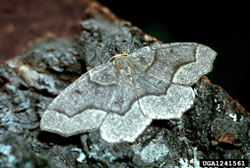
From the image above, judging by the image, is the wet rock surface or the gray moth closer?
the wet rock surface

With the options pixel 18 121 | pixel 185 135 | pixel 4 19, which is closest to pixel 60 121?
pixel 18 121

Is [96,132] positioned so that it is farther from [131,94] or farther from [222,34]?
[222,34]

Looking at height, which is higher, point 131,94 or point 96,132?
point 131,94

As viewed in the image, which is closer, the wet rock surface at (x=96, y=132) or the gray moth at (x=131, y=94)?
the wet rock surface at (x=96, y=132)

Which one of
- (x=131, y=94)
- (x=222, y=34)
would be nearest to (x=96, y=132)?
(x=131, y=94)
